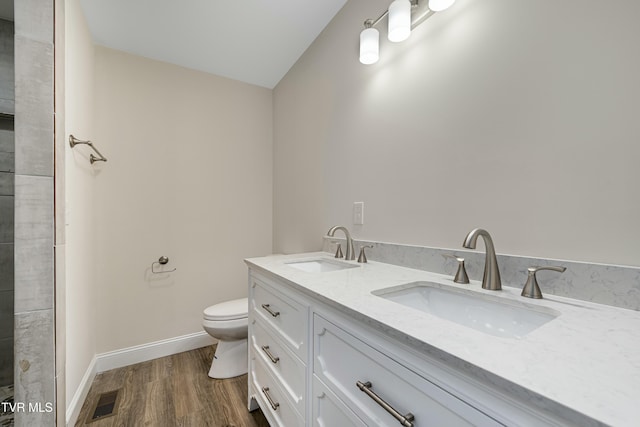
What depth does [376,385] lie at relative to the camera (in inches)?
24.7

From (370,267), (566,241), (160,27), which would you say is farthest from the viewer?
(160,27)

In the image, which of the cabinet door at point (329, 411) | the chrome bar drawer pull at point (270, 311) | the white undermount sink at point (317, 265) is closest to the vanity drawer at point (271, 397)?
the cabinet door at point (329, 411)

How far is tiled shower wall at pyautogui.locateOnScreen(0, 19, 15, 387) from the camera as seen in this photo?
47.9 inches

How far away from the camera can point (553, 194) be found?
0.78m

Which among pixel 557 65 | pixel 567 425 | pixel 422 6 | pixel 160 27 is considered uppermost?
pixel 160 27

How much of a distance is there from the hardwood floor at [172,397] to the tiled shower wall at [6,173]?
63 centimetres

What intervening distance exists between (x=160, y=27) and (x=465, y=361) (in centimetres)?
237

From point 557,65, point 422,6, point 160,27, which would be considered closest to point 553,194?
point 557,65

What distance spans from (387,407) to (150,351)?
7.09 feet

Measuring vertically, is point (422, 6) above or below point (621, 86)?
above

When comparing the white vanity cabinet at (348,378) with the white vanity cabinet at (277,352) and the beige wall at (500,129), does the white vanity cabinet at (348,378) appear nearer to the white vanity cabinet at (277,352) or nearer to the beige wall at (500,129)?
the white vanity cabinet at (277,352)

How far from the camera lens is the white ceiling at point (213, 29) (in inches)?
62.4

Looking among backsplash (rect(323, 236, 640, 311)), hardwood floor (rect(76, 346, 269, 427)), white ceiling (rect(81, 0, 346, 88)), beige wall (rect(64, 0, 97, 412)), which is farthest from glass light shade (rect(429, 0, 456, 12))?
hardwood floor (rect(76, 346, 269, 427))

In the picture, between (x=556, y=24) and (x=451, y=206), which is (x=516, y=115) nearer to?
(x=556, y=24)
